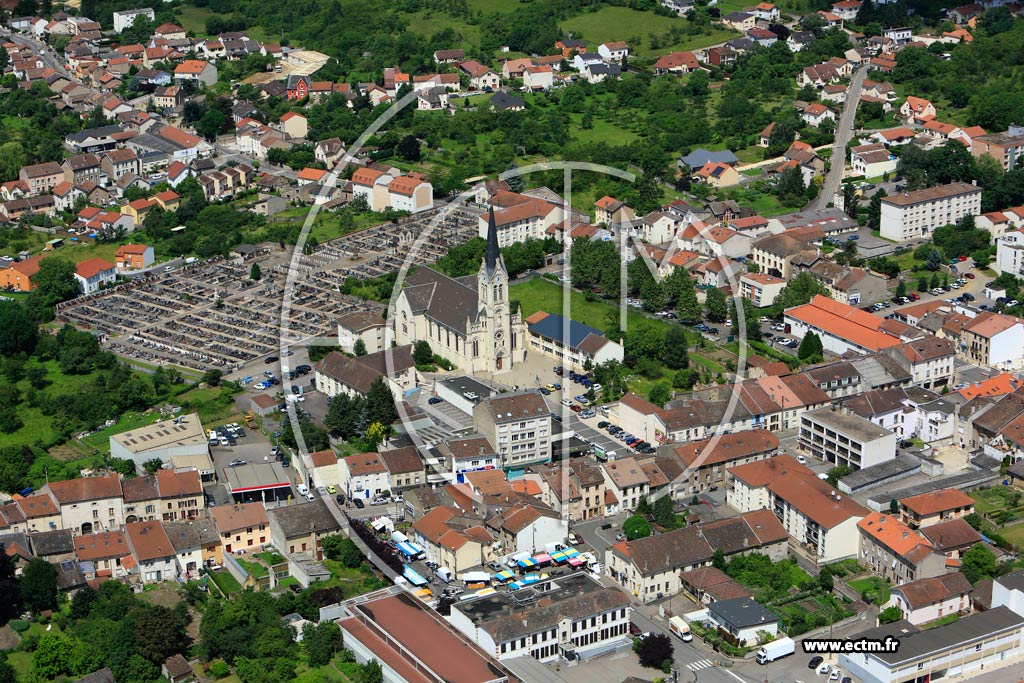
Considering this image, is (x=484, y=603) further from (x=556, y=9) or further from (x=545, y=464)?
(x=556, y=9)

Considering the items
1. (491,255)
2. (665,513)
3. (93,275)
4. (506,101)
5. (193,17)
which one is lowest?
(93,275)

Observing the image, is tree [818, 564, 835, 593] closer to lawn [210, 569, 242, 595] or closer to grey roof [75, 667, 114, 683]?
lawn [210, 569, 242, 595]

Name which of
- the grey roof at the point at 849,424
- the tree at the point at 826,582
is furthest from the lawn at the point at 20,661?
the grey roof at the point at 849,424

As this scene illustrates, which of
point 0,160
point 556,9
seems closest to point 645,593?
point 0,160

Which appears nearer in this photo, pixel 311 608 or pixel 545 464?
pixel 311 608

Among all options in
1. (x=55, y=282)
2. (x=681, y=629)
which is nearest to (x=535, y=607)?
(x=681, y=629)

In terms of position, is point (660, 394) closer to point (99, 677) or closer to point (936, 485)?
point (936, 485)
